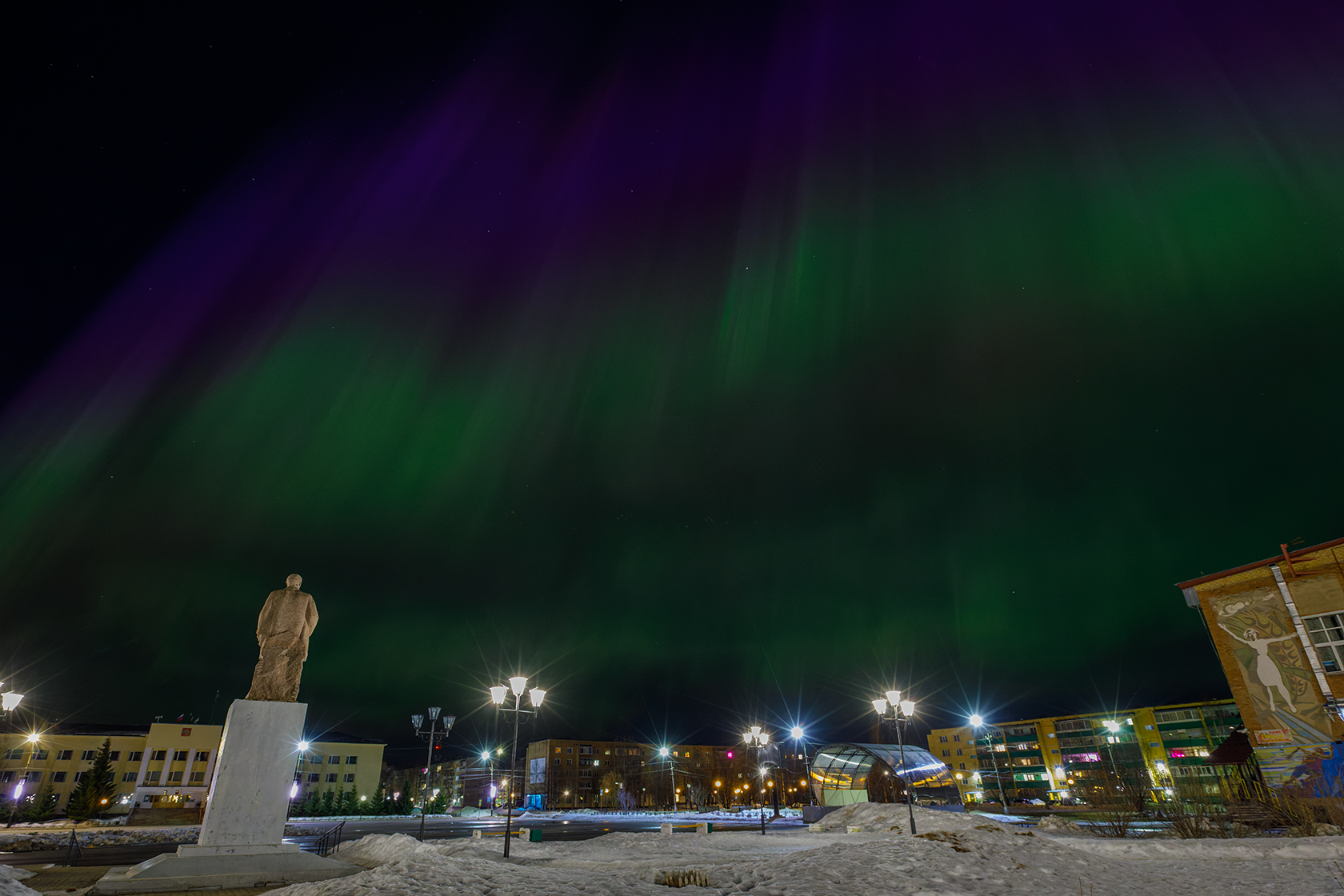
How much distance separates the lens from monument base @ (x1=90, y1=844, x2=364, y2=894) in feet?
36.0

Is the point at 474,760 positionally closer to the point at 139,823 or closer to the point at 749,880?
the point at 139,823

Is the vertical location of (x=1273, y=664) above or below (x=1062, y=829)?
above

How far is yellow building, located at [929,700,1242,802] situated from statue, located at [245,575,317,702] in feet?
281

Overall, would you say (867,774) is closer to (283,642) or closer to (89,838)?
(89,838)

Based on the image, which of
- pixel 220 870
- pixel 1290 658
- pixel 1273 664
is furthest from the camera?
pixel 1273 664

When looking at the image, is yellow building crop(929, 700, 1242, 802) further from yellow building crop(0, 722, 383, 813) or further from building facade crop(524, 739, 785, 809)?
yellow building crop(0, 722, 383, 813)

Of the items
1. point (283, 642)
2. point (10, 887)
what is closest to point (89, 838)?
point (283, 642)

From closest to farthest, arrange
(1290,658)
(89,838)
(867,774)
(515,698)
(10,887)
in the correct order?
(10,887), (515,698), (89,838), (1290,658), (867,774)

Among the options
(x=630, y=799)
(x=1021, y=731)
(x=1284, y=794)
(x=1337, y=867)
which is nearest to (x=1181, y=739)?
(x=1021, y=731)

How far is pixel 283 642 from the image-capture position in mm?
15188

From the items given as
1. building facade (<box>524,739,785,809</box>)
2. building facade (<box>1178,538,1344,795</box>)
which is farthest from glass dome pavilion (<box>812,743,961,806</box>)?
building facade (<box>524,739,785,809</box>)

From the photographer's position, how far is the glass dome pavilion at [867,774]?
53.0m

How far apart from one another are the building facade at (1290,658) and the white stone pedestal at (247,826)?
36.9m

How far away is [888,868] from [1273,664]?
28328mm
